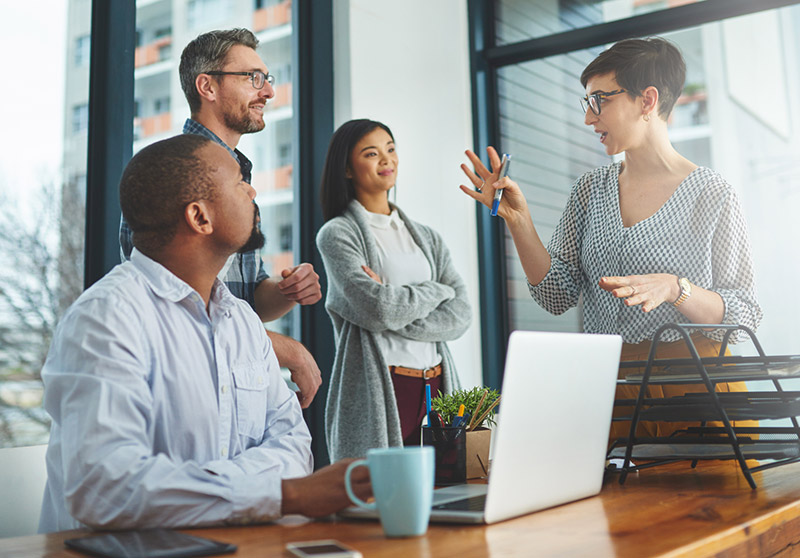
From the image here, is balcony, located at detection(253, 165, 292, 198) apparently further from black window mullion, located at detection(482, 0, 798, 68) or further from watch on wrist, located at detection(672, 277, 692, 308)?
watch on wrist, located at detection(672, 277, 692, 308)

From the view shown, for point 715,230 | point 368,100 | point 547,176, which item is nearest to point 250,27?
point 368,100

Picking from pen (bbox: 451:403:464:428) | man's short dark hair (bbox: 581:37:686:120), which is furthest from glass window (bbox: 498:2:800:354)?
pen (bbox: 451:403:464:428)

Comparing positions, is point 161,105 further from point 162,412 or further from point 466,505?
point 466,505

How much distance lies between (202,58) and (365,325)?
3.13 feet

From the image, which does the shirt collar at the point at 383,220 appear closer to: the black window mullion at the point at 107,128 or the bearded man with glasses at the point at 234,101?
the bearded man with glasses at the point at 234,101

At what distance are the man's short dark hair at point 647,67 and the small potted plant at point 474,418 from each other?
84cm

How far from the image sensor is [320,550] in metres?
0.74

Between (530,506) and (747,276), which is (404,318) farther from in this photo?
(530,506)

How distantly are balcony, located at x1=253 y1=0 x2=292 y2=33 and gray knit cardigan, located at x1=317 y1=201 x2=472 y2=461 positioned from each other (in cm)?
89

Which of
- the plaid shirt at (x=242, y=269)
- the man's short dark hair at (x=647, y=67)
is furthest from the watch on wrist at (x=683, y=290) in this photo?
the plaid shirt at (x=242, y=269)

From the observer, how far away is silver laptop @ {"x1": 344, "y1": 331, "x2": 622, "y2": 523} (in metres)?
0.88

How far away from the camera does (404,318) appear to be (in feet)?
8.47

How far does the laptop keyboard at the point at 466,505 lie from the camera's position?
3.11ft

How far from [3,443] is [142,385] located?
124cm
